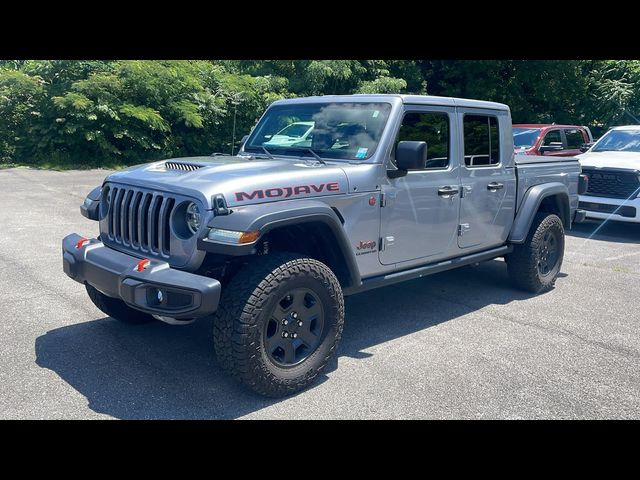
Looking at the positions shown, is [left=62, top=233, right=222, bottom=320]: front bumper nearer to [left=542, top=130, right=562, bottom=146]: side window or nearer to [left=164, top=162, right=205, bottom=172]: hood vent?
[left=164, top=162, right=205, bottom=172]: hood vent

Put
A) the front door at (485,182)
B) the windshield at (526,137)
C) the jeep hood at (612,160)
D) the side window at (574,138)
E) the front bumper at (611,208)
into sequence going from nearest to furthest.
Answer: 1. the front door at (485,182)
2. the front bumper at (611,208)
3. the jeep hood at (612,160)
4. the windshield at (526,137)
5. the side window at (574,138)

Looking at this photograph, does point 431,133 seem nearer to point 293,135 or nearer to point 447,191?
point 447,191

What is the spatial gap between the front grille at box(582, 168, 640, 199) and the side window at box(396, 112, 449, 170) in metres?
6.10

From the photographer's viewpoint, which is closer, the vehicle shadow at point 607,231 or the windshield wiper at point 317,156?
the windshield wiper at point 317,156

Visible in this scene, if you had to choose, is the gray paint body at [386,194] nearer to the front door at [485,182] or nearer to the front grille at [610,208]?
the front door at [485,182]

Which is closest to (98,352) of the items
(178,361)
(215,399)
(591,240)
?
(178,361)

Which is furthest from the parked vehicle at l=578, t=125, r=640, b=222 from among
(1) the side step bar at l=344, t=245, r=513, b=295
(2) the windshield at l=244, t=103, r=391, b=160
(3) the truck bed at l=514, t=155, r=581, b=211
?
(2) the windshield at l=244, t=103, r=391, b=160

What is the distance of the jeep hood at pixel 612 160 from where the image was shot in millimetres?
9766

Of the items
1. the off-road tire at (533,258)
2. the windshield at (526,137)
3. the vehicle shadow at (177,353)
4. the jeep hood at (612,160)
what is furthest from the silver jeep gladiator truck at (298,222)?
the windshield at (526,137)

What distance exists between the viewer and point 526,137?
472 inches

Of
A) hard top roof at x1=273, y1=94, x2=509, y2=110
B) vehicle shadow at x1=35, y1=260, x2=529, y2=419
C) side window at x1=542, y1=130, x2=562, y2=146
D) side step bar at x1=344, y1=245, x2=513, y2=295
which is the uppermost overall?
hard top roof at x1=273, y1=94, x2=509, y2=110

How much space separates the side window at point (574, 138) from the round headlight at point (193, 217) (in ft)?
38.0

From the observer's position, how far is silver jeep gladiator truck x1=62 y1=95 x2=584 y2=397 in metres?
3.42

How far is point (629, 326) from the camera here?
204 inches
